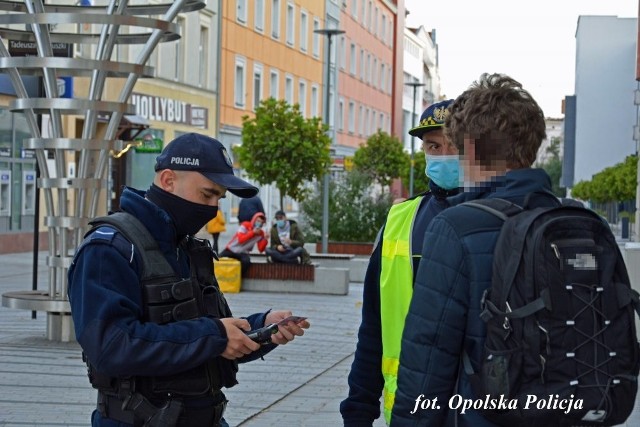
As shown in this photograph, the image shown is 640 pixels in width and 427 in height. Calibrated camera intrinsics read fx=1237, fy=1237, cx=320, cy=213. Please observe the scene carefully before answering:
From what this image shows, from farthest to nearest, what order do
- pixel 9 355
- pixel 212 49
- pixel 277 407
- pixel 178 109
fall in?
1. pixel 212 49
2. pixel 178 109
3. pixel 9 355
4. pixel 277 407

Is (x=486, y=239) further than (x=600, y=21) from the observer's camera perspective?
No

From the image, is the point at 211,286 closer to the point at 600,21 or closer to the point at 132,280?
the point at 132,280

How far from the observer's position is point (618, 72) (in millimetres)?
111812

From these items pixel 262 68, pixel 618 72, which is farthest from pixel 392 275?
pixel 618 72

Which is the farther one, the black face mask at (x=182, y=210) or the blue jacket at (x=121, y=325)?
the black face mask at (x=182, y=210)

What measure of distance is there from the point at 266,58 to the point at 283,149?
22.6 metres

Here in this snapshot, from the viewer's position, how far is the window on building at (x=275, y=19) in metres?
52.2

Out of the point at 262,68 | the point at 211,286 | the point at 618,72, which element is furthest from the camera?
the point at 618,72

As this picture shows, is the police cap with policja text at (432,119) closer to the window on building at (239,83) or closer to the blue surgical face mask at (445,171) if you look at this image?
the blue surgical face mask at (445,171)

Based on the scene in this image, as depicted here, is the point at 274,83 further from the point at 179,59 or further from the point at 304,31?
the point at 179,59

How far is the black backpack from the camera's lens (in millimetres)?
2984

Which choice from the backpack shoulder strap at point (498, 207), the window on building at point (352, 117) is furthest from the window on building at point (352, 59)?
the backpack shoulder strap at point (498, 207)

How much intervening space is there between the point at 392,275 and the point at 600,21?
Answer: 11435cm

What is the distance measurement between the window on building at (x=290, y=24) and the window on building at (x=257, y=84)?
492 cm
